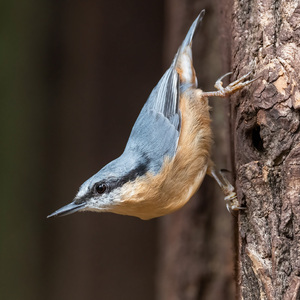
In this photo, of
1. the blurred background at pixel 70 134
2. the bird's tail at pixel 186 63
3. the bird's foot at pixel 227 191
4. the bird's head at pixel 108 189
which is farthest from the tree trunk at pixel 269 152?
the blurred background at pixel 70 134

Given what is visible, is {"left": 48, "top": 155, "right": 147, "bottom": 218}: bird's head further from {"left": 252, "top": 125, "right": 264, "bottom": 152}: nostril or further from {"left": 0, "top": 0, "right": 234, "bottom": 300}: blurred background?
{"left": 0, "top": 0, "right": 234, "bottom": 300}: blurred background

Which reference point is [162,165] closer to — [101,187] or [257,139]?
[101,187]

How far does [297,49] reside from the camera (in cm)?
167

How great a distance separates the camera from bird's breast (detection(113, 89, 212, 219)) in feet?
6.61

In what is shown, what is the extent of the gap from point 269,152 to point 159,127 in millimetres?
709

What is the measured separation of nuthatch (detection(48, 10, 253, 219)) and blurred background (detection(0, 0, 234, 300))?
1.36 m

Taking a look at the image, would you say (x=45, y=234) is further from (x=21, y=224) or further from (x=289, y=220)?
(x=289, y=220)

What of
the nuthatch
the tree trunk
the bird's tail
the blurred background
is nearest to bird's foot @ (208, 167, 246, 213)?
the nuthatch

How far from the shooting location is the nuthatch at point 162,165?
2.01m

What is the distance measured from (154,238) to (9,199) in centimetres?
129

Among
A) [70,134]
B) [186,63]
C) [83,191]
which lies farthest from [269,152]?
[70,134]

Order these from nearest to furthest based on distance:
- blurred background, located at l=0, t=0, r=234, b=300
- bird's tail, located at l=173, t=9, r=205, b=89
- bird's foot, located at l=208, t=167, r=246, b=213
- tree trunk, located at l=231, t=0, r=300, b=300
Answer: tree trunk, located at l=231, t=0, r=300, b=300, bird's foot, located at l=208, t=167, r=246, b=213, bird's tail, located at l=173, t=9, r=205, b=89, blurred background, located at l=0, t=0, r=234, b=300

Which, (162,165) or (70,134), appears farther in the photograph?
(70,134)

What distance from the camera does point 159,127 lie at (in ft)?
7.41
